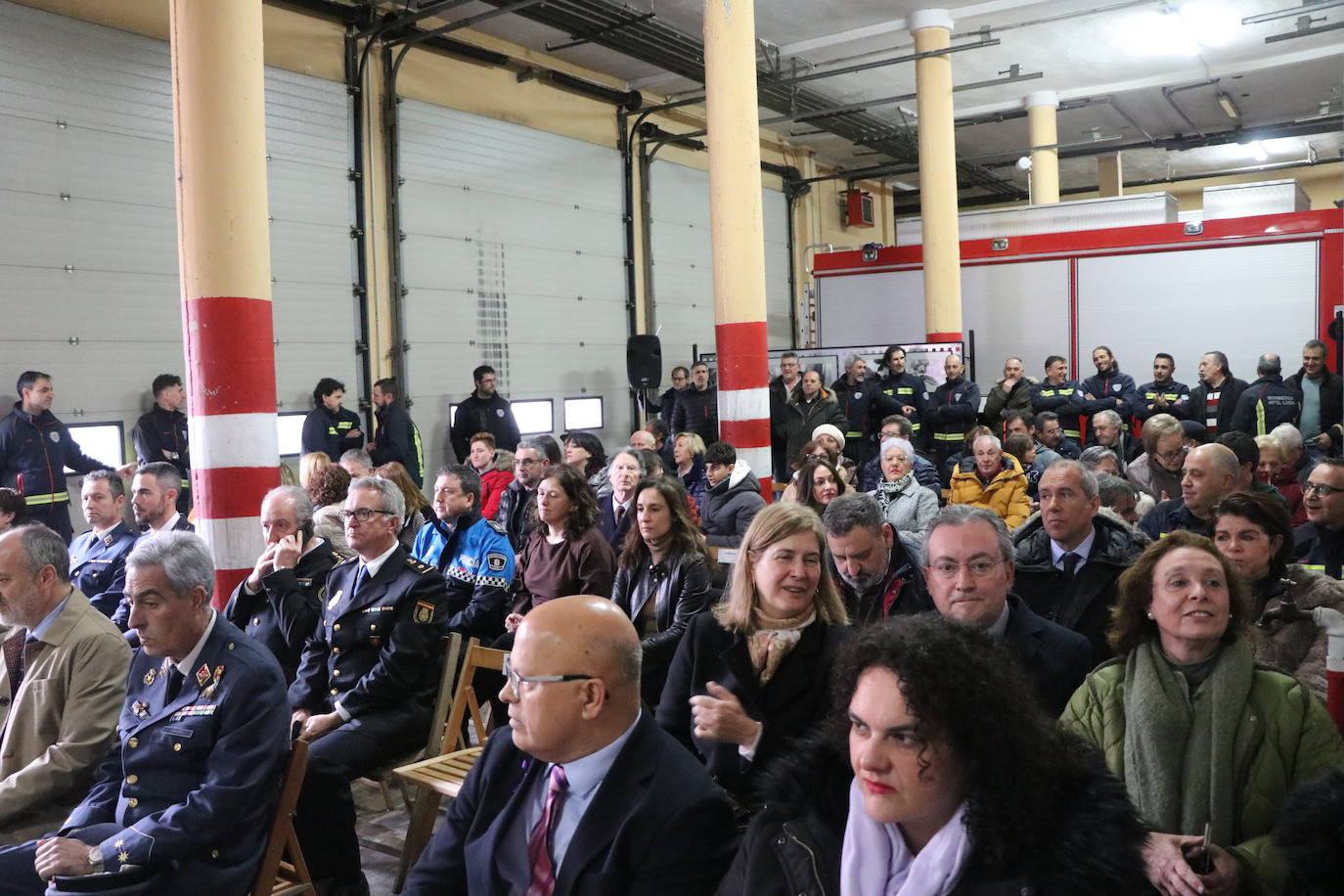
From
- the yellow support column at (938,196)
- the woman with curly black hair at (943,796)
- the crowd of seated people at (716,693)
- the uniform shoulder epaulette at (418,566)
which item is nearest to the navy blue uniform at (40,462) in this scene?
the crowd of seated people at (716,693)

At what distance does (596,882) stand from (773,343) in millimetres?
16451

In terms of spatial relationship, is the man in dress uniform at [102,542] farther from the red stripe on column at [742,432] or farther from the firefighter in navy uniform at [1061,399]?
the firefighter in navy uniform at [1061,399]

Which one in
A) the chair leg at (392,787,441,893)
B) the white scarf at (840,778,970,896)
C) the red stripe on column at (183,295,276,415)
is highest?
the red stripe on column at (183,295,276,415)

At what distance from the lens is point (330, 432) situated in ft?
32.5

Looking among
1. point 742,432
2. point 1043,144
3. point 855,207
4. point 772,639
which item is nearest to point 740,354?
point 742,432

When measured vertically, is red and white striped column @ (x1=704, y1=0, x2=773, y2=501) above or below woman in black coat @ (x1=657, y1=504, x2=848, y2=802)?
above

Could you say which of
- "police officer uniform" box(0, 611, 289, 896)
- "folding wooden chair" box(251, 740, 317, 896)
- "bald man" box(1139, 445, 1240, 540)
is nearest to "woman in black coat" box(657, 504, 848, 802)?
"folding wooden chair" box(251, 740, 317, 896)

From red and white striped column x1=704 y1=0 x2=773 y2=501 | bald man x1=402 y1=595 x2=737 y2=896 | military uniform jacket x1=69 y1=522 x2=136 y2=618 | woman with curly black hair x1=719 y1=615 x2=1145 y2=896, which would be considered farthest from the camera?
red and white striped column x1=704 y1=0 x2=773 y2=501

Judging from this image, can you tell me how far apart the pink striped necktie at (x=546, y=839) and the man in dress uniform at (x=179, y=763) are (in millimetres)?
1063

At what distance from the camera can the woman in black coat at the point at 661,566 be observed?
424 centimetres

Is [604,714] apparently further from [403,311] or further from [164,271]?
[403,311]

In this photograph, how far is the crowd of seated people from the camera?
5.84 ft

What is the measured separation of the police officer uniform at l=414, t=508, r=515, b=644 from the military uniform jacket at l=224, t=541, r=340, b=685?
78cm

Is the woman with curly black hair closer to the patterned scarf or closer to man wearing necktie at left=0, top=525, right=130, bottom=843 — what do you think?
the patterned scarf
